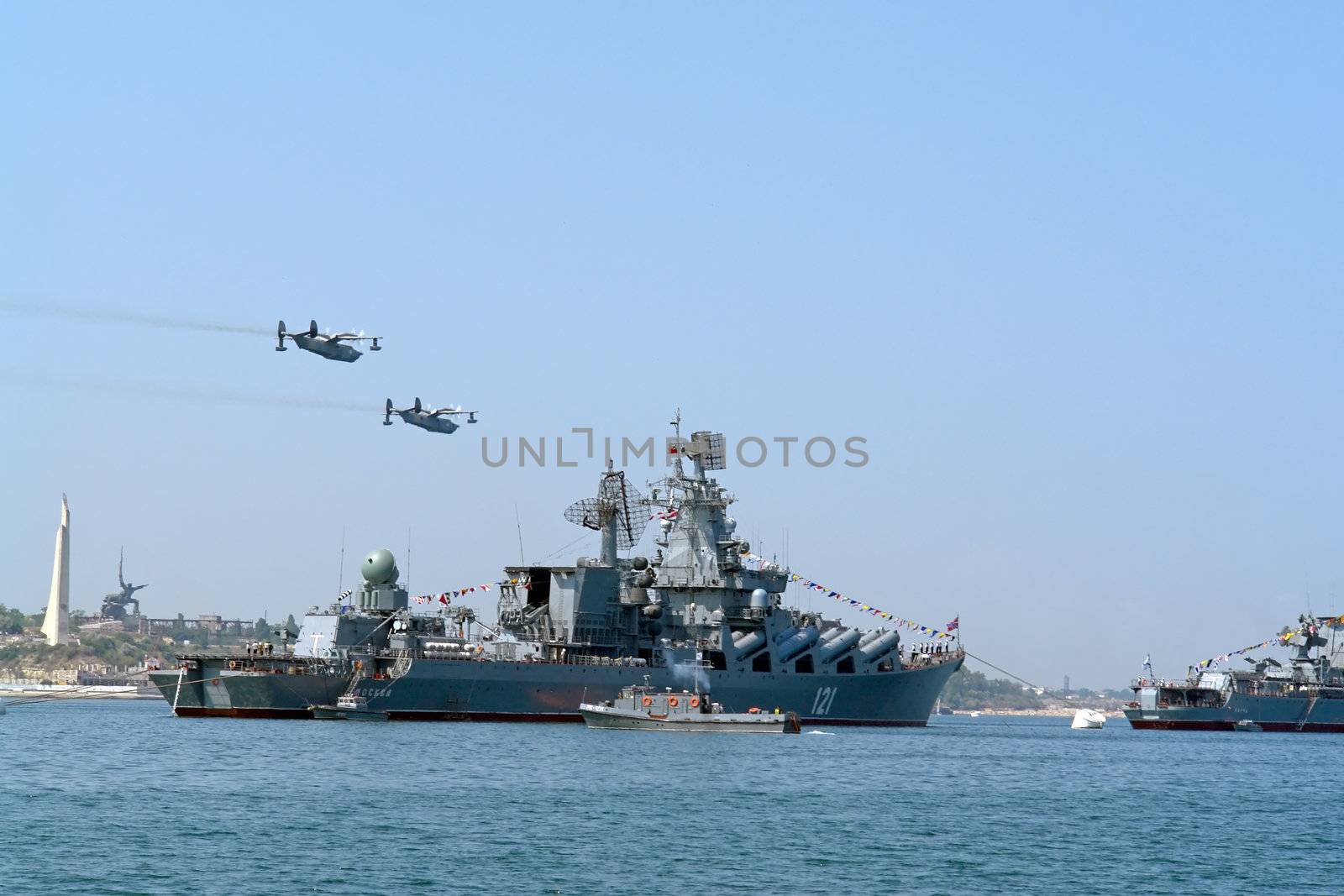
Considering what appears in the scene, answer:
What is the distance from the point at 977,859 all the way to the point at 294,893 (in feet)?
46.7

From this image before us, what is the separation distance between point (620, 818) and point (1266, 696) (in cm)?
7201

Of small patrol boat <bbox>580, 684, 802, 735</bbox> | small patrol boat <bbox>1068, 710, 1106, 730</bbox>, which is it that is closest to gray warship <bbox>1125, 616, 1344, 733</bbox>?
small patrol boat <bbox>1068, 710, 1106, 730</bbox>

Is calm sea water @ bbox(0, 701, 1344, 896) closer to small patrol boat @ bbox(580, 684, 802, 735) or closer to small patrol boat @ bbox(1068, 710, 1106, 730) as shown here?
small patrol boat @ bbox(580, 684, 802, 735)

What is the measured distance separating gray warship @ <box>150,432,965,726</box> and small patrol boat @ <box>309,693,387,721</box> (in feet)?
0.50

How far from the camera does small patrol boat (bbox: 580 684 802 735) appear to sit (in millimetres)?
68500

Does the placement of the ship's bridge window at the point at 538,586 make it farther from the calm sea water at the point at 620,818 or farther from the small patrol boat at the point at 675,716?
the calm sea water at the point at 620,818

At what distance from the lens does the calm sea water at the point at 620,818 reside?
31969 millimetres

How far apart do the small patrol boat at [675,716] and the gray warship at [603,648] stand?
544 centimetres

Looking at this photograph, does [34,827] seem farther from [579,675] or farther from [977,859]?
[579,675]

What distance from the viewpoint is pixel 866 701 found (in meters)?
87.4

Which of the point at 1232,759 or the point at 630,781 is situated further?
the point at 1232,759

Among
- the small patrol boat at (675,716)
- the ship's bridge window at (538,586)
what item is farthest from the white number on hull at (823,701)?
the ship's bridge window at (538,586)

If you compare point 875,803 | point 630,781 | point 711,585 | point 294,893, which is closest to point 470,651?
point 711,585

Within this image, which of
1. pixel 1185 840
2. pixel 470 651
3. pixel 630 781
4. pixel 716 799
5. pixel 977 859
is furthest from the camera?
pixel 470 651
